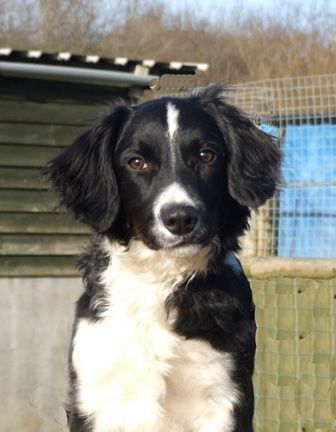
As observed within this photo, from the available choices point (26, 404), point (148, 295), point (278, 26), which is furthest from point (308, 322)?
point (278, 26)

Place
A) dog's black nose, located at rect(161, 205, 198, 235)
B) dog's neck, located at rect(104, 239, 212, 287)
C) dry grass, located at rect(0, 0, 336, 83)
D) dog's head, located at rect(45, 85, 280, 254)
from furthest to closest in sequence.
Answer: dry grass, located at rect(0, 0, 336, 83) → dog's neck, located at rect(104, 239, 212, 287) → dog's head, located at rect(45, 85, 280, 254) → dog's black nose, located at rect(161, 205, 198, 235)

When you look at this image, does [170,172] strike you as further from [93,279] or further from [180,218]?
[93,279]

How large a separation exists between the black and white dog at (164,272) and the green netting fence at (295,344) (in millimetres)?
2372

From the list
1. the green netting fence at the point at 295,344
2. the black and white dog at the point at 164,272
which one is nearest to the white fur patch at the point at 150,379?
the black and white dog at the point at 164,272

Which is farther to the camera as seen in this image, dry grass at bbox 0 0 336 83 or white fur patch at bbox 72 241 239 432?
dry grass at bbox 0 0 336 83

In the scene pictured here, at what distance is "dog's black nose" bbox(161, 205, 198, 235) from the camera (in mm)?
3346

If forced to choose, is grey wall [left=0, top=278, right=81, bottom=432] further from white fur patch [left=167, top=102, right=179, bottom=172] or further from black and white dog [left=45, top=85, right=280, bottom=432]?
→ white fur patch [left=167, top=102, right=179, bottom=172]

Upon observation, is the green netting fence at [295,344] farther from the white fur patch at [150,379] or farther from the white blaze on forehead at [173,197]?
the white blaze on forehead at [173,197]

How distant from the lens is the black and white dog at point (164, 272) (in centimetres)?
358

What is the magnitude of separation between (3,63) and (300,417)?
4.22m

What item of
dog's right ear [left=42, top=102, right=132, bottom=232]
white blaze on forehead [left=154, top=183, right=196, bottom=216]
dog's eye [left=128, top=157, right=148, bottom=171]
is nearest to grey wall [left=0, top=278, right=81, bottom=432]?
dog's right ear [left=42, top=102, right=132, bottom=232]

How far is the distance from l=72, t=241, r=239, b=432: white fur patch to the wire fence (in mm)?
5116

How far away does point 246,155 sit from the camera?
386cm

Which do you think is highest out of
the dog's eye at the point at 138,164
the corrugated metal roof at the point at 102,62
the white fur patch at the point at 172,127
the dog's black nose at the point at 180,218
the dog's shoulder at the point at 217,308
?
the corrugated metal roof at the point at 102,62
